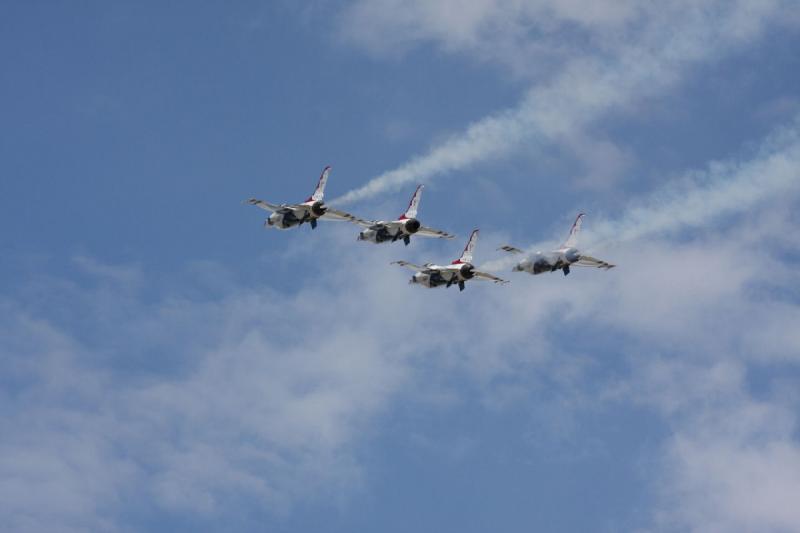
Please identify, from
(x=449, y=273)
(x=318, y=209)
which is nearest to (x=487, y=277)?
(x=449, y=273)

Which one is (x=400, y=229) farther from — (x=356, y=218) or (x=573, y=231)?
(x=573, y=231)

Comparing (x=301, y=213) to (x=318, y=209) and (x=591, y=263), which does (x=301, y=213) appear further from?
(x=591, y=263)

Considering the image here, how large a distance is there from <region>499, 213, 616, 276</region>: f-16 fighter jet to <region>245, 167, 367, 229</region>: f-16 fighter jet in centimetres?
1714

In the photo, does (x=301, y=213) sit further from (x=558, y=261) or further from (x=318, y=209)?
(x=558, y=261)

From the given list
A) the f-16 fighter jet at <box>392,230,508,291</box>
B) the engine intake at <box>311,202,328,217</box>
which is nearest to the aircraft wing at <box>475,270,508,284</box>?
the f-16 fighter jet at <box>392,230,508,291</box>

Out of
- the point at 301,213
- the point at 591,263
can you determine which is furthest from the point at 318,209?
the point at 591,263

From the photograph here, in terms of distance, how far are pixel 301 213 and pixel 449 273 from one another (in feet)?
50.2

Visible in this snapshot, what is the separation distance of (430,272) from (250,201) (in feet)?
58.4

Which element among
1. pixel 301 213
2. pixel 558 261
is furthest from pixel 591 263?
pixel 301 213

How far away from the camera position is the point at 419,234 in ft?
601

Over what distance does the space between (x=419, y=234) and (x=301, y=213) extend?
1095 cm

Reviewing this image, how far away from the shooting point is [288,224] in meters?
184

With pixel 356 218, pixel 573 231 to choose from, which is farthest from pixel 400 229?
pixel 573 231

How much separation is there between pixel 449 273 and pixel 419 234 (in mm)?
6759
